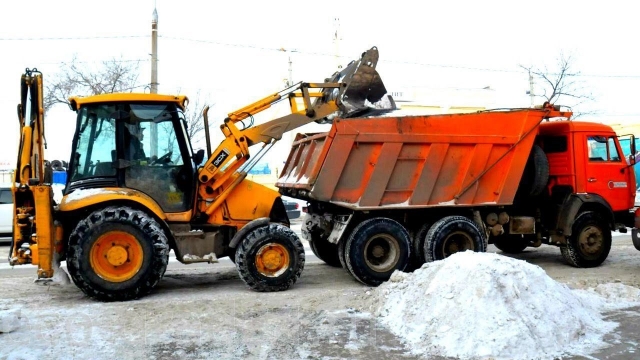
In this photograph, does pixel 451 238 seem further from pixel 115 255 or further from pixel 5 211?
pixel 5 211

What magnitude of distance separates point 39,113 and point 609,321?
24.4 ft

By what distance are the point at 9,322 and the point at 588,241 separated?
361 inches

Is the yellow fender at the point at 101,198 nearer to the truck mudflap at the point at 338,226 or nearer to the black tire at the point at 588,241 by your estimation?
the truck mudflap at the point at 338,226

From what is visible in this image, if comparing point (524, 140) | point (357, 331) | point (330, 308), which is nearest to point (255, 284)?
point (330, 308)

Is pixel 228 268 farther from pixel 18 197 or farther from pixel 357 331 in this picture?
pixel 357 331

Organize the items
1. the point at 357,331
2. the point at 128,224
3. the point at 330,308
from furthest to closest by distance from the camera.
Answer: the point at 128,224
the point at 330,308
the point at 357,331

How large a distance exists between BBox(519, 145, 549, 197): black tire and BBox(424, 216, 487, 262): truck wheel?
147cm

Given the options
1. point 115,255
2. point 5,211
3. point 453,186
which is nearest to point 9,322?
point 115,255

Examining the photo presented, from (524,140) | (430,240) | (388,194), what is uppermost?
(524,140)

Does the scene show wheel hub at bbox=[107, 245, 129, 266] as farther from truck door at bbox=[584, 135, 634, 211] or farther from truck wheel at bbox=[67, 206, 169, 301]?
truck door at bbox=[584, 135, 634, 211]

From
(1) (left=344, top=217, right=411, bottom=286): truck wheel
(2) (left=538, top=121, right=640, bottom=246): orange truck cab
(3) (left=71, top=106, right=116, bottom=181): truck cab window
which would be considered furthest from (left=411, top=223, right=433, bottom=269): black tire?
(3) (left=71, top=106, right=116, bottom=181): truck cab window

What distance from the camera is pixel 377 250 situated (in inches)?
381

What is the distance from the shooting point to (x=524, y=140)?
1022 centimetres

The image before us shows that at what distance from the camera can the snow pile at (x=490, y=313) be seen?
19.7 ft
